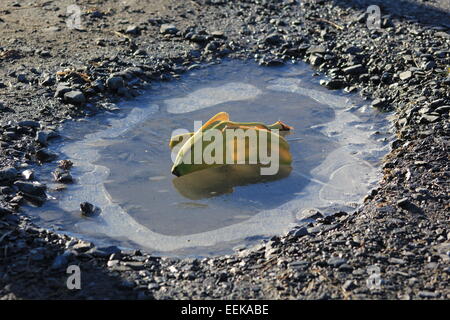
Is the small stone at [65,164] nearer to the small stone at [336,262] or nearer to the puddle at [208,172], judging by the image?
the puddle at [208,172]

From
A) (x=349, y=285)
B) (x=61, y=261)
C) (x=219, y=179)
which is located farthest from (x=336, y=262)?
(x=61, y=261)

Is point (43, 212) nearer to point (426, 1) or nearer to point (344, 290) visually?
point (344, 290)

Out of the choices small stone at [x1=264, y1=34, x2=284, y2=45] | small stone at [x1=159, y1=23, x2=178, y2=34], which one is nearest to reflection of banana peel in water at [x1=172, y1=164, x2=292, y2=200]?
small stone at [x1=264, y1=34, x2=284, y2=45]

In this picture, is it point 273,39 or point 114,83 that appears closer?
point 114,83

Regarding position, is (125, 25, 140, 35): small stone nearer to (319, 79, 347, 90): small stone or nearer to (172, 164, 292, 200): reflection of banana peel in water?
(319, 79, 347, 90): small stone

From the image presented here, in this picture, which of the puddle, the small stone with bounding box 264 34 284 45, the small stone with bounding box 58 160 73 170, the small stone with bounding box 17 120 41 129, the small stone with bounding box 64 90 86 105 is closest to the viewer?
the puddle

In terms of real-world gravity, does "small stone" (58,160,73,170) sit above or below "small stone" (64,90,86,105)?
below

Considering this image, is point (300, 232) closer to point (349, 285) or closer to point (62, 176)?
point (349, 285)

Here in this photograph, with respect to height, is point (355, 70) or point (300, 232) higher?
point (355, 70)
